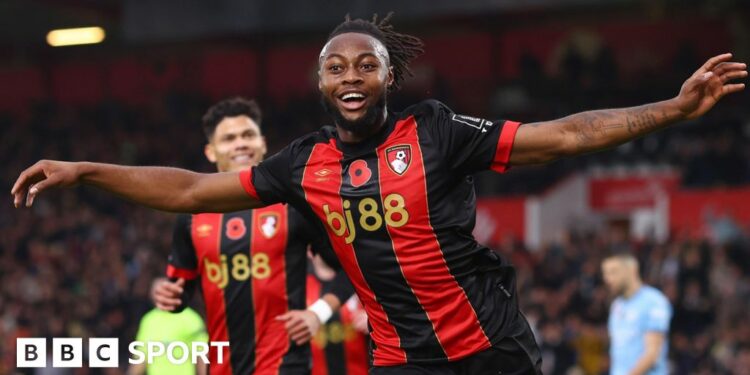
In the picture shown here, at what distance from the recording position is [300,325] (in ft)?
19.3

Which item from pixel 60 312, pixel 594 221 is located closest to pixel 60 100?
pixel 60 312

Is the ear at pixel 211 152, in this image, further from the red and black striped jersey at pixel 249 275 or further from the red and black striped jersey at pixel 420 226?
the red and black striped jersey at pixel 420 226

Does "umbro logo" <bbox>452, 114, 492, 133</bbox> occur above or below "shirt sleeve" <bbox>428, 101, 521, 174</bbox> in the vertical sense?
above

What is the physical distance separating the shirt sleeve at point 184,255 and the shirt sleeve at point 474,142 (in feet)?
6.54

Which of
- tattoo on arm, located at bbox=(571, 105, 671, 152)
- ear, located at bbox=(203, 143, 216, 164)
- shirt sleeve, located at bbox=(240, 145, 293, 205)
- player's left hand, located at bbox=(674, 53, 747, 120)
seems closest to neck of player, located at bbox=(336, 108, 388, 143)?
shirt sleeve, located at bbox=(240, 145, 293, 205)

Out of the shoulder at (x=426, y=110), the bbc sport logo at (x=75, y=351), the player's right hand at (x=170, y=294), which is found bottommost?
the bbc sport logo at (x=75, y=351)

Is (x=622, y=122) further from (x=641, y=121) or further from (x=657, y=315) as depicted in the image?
(x=657, y=315)

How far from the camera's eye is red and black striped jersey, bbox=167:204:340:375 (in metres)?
6.03

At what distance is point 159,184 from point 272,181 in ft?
1.38

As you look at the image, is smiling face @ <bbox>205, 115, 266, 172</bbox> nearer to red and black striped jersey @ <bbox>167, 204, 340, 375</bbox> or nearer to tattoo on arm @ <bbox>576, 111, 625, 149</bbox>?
red and black striped jersey @ <bbox>167, 204, 340, 375</bbox>

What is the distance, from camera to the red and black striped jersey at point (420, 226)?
4.57 m

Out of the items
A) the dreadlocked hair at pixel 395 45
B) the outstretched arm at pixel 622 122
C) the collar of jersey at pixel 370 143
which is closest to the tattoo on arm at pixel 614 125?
the outstretched arm at pixel 622 122

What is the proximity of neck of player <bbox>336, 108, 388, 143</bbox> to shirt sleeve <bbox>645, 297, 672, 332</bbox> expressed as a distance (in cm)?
526

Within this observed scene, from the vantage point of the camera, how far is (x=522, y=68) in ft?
78.8
